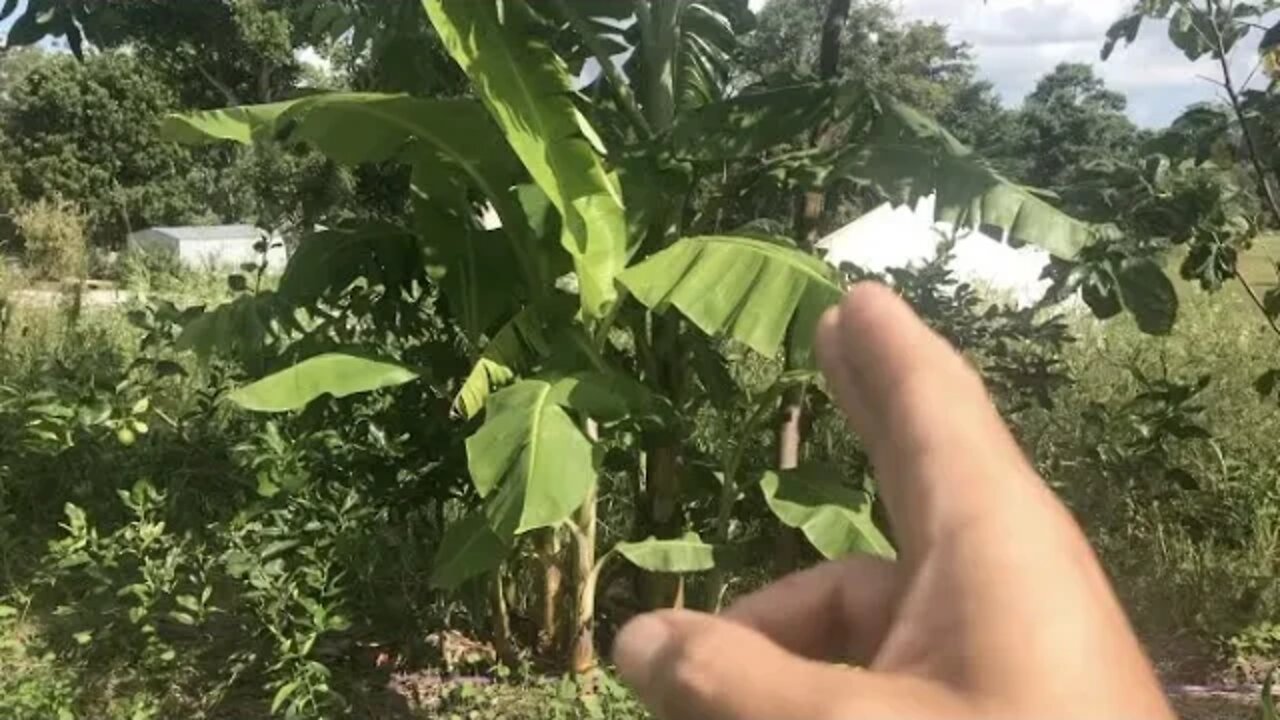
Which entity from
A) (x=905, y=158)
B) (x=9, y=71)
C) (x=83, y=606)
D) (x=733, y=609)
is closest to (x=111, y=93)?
(x=9, y=71)

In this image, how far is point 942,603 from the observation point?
564 millimetres

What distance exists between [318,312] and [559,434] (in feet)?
5.01

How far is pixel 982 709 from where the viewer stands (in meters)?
0.52

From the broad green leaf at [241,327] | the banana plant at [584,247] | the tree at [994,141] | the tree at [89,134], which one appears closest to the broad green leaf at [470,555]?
the banana plant at [584,247]

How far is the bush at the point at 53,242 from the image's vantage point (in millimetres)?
11289

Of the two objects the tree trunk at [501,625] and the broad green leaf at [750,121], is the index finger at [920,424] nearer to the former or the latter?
the broad green leaf at [750,121]

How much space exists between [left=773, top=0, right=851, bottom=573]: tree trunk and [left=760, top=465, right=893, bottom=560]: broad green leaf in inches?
18.7

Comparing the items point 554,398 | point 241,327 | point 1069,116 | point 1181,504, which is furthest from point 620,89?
point 1069,116

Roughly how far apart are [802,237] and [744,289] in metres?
1.31

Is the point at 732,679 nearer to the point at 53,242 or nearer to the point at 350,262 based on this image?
the point at 350,262

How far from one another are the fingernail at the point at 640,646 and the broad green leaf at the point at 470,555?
2.74 meters

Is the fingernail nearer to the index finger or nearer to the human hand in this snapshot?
the human hand

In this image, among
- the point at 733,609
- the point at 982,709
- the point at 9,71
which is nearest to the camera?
the point at 982,709

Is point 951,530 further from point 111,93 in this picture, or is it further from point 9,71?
point 9,71
